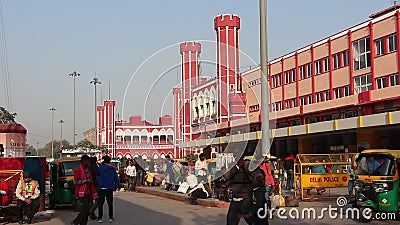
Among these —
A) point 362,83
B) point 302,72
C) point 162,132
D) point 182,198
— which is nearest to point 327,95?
point 302,72

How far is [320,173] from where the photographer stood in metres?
21.0

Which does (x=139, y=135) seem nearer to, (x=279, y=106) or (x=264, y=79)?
(x=264, y=79)

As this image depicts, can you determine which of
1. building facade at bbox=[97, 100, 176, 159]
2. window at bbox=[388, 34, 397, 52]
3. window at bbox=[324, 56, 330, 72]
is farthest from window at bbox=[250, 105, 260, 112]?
window at bbox=[388, 34, 397, 52]

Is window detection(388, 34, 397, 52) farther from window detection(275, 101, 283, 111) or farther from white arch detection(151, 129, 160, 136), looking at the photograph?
window detection(275, 101, 283, 111)

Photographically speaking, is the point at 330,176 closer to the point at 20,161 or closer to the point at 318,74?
the point at 20,161

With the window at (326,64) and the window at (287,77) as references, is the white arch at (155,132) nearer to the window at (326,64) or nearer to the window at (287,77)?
the window at (326,64)

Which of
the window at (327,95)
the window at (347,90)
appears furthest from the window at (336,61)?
the window at (327,95)

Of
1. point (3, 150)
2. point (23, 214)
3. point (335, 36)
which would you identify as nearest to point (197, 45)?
point (3, 150)

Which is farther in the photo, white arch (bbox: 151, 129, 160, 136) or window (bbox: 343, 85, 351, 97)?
window (bbox: 343, 85, 351, 97)

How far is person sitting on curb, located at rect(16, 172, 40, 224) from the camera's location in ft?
53.2

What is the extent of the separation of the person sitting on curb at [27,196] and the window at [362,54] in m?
31.5

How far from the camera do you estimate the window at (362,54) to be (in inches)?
1660

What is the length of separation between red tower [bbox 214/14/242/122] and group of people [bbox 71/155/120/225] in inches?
1333

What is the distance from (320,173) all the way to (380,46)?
22349 mm
